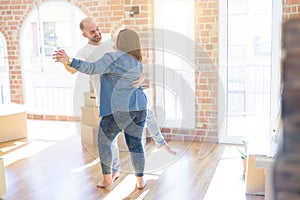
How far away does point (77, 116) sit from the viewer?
227 inches

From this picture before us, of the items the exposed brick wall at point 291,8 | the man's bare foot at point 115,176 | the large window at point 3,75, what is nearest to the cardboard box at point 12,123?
the large window at point 3,75

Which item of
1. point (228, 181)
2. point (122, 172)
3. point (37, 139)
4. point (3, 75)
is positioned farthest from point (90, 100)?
point (3, 75)

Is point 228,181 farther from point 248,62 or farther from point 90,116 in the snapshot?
point 90,116

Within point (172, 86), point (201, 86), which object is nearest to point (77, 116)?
point (172, 86)

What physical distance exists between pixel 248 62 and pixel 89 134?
218 centimetres

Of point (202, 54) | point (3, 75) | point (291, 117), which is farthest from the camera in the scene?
point (3, 75)

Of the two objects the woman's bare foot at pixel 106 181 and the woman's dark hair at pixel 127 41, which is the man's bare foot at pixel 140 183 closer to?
the woman's bare foot at pixel 106 181

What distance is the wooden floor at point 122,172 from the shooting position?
321cm

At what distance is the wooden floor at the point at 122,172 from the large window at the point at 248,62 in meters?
0.46

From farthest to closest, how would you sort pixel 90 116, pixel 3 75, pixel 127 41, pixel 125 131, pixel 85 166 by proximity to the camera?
pixel 3 75 < pixel 90 116 < pixel 85 166 < pixel 125 131 < pixel 127 41

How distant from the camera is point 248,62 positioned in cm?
458

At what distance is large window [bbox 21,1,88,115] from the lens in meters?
6.19

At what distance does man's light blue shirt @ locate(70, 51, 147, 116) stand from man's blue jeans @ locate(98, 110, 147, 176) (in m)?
0.05

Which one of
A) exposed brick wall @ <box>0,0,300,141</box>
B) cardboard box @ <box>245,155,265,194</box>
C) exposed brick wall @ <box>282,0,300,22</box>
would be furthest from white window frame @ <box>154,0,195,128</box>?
cardboard box @ <box>245,155,265,194</box>
